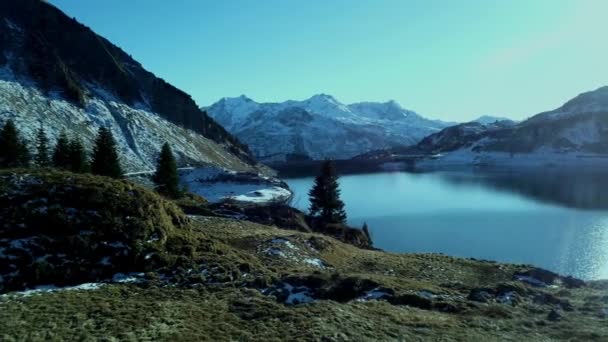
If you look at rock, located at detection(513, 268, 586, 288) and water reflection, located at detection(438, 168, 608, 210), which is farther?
water reflection, located at detection(438, 168, 608, 210)

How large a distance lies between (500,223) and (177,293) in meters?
69.9

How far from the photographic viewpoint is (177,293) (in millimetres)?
17562

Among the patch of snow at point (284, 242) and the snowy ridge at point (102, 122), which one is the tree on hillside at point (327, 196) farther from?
the snowy ridge at point (102, 122)

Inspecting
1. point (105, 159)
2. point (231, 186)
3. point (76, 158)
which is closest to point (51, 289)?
point (105, 159)

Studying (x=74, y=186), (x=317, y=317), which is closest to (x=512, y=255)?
(x=317, y=317)

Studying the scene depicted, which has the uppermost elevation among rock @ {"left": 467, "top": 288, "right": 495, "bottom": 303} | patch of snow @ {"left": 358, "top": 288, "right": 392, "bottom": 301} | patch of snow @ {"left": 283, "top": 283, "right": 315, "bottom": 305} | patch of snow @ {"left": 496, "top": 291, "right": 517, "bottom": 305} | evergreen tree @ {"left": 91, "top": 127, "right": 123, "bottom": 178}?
evergreen tree @ {"left": 91, "top": 127, "right": 123, "bottom": 178}

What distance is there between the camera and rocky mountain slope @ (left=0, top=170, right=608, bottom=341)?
47.5 feet

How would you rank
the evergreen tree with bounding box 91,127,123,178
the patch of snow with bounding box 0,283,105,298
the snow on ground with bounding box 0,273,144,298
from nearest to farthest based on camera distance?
1. the patch of snow with bounding box 0,283,105,298
2. the snow on ground with bounding box 0,273,144,298
3. the evergreen tree with bounding box 91,127,123,178

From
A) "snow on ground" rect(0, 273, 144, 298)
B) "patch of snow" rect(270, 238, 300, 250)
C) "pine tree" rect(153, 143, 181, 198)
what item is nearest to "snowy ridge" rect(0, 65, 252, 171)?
"pine tree" rect(153, 143, 181, 198)

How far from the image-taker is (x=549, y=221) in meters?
76.2

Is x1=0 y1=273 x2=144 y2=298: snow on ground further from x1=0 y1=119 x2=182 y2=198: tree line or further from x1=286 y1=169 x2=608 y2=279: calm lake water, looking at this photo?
x1=286 y1=169 x2=608 y2=279: calm lake water

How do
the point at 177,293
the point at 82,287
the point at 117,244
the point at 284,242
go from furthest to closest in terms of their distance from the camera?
the point at 284,242, the point at 117,244, the point at 177,293, the point at 82,287

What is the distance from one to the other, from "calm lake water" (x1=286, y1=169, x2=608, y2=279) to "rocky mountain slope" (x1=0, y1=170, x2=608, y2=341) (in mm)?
31399

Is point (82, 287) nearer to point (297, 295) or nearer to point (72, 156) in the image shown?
point (297, 295)
